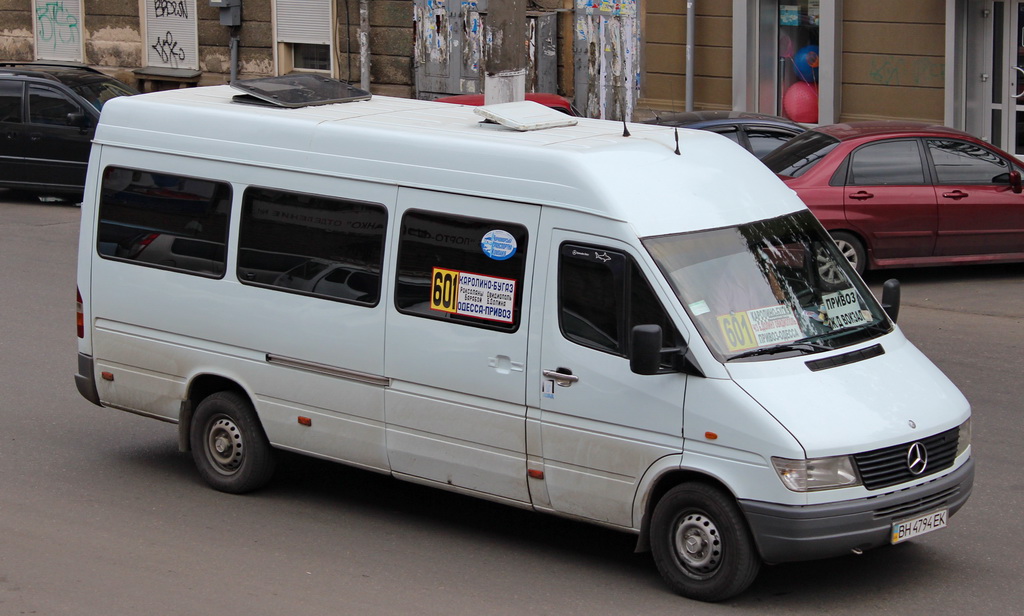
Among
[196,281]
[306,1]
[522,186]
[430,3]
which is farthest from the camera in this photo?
[306,1]

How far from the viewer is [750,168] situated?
6.97 metres

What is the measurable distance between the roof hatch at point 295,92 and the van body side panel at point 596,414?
2.11m

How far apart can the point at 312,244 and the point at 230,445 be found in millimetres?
1385

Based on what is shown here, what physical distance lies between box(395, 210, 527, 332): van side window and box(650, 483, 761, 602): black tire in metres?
1.18

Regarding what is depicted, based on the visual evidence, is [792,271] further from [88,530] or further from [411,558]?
[88,530]

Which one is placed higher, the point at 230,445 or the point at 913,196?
the point at 913,196

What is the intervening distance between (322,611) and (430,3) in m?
18.5

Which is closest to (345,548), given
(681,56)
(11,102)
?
(11,102)

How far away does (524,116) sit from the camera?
7.20 metres

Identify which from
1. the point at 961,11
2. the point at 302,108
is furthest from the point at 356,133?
the point at 961,11

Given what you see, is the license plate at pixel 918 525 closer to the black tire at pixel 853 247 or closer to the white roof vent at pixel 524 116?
the white roof vent at pixel 524 116

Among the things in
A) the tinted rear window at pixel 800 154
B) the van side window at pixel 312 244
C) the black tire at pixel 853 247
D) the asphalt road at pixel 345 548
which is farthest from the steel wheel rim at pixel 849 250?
the van side window at pixel 312 244

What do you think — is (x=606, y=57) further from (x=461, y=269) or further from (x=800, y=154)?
(x=461, y=269)

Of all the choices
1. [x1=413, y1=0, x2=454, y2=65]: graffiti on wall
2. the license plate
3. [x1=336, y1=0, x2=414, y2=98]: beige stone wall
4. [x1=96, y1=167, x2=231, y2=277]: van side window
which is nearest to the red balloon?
[x1=413, y1=0, x2=454, y2=65]: graffiti on wall
